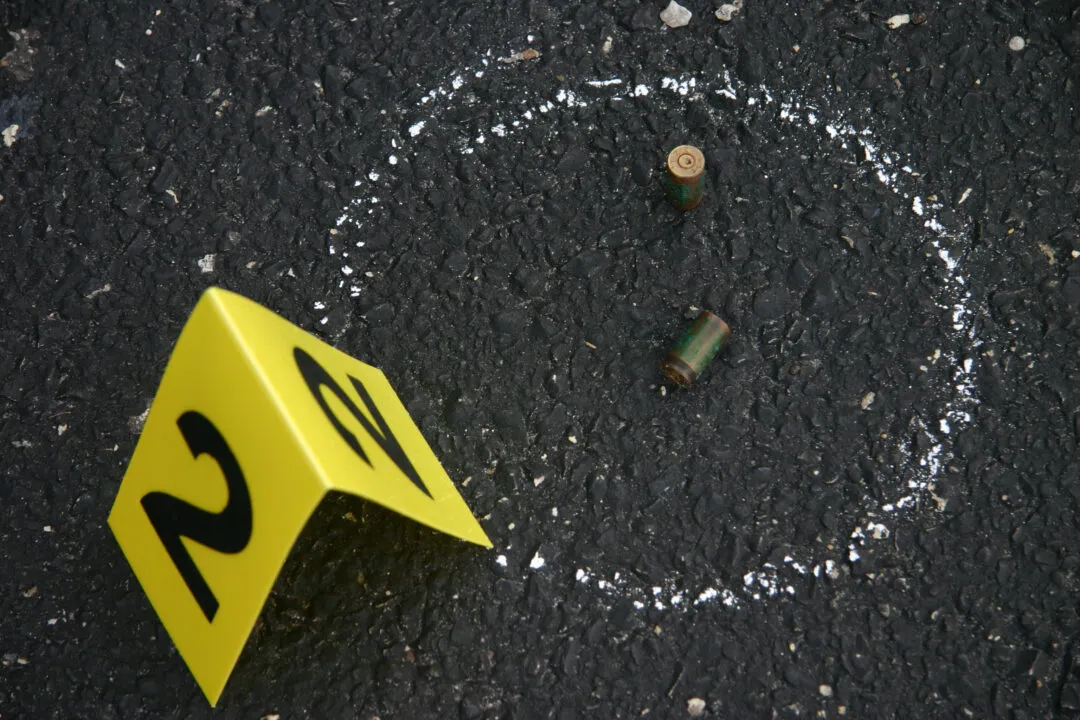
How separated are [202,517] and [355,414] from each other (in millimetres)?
327

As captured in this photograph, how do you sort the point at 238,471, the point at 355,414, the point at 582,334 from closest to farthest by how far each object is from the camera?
the point at 238,471 → the point at 355,414 → the point at 582,334

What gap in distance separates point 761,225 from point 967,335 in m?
0.52

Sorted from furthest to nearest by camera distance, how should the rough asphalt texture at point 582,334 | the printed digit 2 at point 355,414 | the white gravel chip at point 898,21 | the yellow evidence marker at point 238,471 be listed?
the white gravel chip at point 898,21, the rough asphalt texture at point 582,334, the printed digit 2 at point 355,414, the yellow evidence marker at point 238,471

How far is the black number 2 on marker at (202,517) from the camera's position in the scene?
1703 mm

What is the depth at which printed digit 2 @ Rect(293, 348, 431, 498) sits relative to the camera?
174cm

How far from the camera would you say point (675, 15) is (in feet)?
8.19

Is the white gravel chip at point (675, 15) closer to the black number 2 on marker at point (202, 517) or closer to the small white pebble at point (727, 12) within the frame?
the small white pebble at point (727, 12)

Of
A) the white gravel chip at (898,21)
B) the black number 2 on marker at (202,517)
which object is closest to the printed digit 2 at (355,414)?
the black number 2 on marker at (202,517)

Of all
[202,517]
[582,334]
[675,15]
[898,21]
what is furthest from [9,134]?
[898,21]

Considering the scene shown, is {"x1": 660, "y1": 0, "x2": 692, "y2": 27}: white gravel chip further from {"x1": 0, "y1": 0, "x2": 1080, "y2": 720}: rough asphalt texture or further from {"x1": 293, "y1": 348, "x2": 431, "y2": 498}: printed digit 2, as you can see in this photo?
{"x1": 293, "y1": 348, "x2": 431, "y2": 498}: printed digit 2

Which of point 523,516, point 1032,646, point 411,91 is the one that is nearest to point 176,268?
point 411,91

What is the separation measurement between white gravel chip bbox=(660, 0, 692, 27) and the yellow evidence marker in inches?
47.4

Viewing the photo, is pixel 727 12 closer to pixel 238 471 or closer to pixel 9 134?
pixel 238 471

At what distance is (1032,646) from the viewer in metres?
2.00
